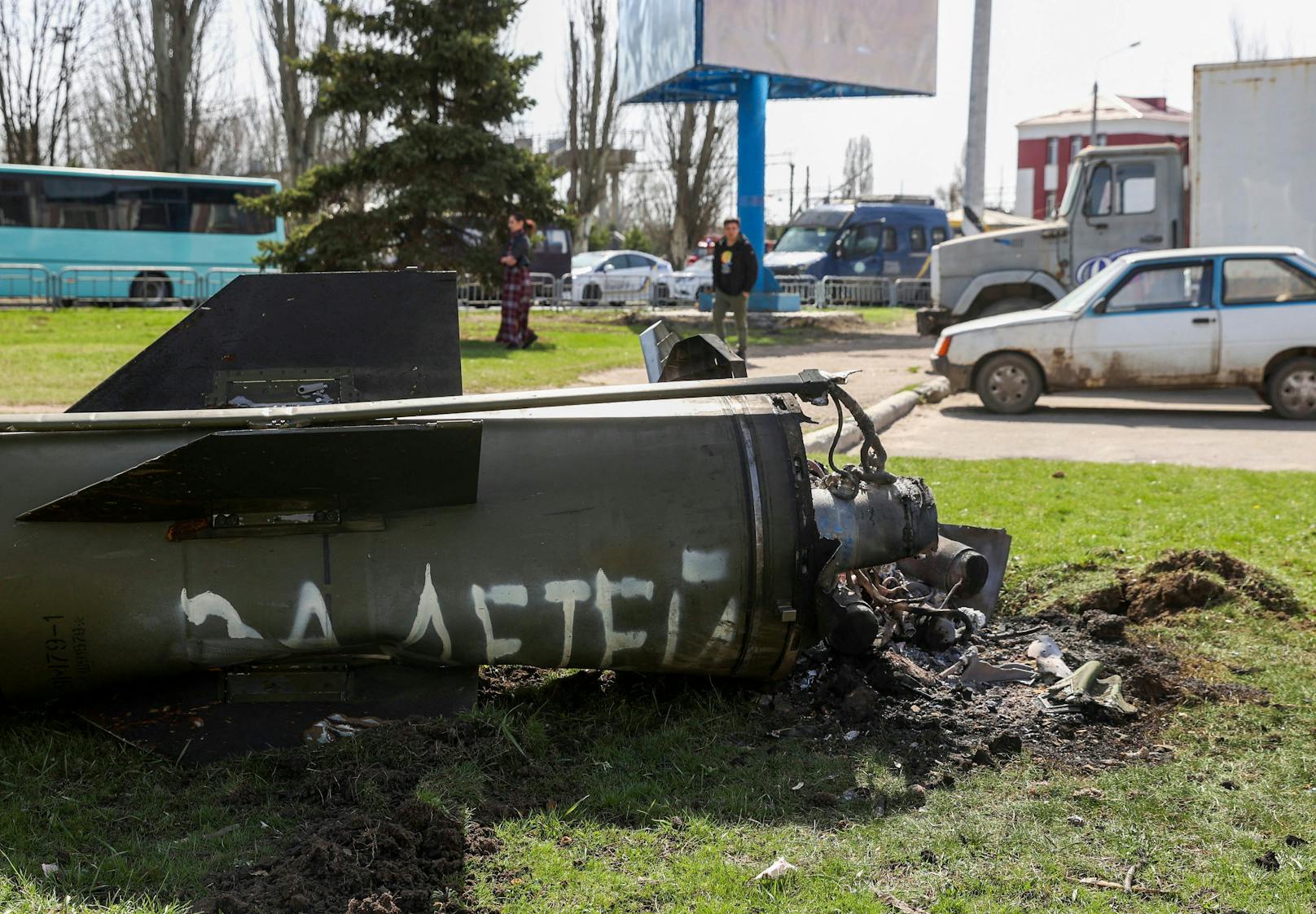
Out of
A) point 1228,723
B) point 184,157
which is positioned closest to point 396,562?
point 1228,723

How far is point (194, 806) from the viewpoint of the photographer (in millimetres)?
3260

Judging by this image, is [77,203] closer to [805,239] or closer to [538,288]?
[538,288]

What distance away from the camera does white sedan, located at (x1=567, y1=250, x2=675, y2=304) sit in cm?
3017

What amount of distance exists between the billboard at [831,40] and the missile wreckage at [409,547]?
17.7 meters

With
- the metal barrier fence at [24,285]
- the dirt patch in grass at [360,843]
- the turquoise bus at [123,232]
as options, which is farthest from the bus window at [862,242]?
the dirt patch in grass at [360,843]

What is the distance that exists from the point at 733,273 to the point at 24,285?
16.5 m

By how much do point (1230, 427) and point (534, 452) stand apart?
29.8 ft

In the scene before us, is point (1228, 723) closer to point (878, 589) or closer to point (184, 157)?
point (878, 589)

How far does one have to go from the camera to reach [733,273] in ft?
49.5

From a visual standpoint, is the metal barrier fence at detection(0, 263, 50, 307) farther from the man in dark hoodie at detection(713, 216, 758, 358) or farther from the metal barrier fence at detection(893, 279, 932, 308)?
the metal barrier fence at detection(893, 279, 932, 308)

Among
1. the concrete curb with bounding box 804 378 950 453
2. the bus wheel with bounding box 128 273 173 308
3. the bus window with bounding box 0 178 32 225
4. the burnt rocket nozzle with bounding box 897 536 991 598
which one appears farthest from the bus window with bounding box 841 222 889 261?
the burnt rocket nozzle with bounding box 897 536 991 598

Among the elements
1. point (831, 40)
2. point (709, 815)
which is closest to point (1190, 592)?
point (709, 815)

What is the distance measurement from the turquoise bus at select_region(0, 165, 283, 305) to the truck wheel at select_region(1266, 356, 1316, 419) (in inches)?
787

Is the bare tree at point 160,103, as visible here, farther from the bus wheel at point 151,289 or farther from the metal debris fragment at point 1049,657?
the metal debris fragment at point 1049,657
